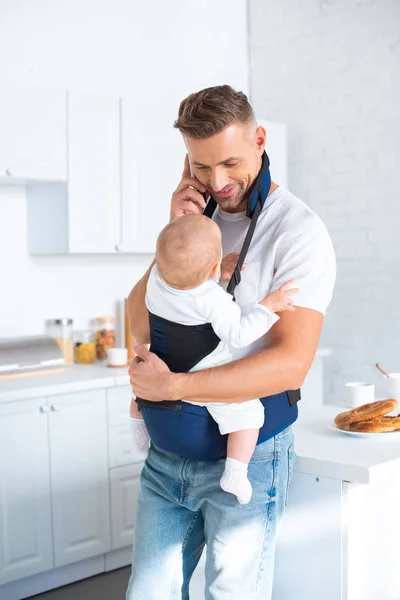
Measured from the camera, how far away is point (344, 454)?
2.02m

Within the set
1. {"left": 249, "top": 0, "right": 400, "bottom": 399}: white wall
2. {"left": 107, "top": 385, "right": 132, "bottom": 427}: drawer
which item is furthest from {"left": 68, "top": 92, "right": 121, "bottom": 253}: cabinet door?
{"left": 249, "top": 0, "right": 400, "bottom": 399}: white wall

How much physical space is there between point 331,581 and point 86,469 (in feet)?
5.76

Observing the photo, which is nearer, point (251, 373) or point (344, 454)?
point (251, 373)

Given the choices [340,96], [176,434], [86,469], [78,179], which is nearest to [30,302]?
[78,179]

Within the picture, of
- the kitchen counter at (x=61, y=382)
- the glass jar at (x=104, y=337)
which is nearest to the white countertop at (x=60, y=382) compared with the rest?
the kitchen counter at (x=61, y=382)

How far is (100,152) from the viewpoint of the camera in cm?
385

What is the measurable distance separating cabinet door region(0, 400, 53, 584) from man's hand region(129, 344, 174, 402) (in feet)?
5.45

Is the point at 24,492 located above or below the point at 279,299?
below

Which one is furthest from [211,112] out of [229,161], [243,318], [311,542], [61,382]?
[61,382]

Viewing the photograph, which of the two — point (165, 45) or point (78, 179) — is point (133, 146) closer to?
point (78, 179)

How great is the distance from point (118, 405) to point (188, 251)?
6.82 ft

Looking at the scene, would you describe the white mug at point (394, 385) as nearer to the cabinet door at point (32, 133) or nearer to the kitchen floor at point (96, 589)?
the kitchen floor at point (96, 589)

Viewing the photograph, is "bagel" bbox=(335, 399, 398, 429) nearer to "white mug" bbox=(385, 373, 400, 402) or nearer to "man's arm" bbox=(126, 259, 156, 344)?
"white mug" bbox=(385, 373, 400, 402)

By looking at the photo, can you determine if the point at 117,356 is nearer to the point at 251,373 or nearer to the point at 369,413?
the point at 369,413
